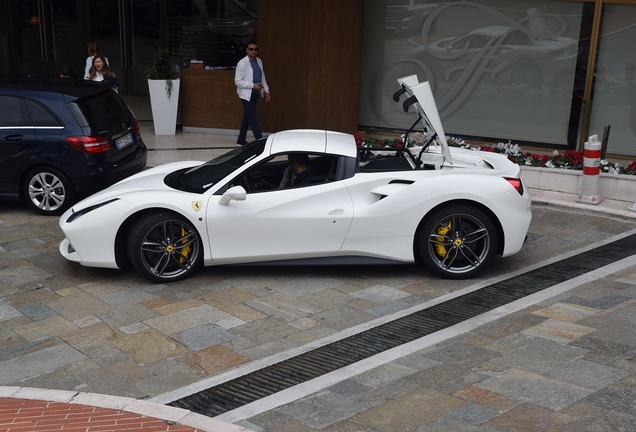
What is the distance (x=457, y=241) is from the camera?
26.9 ft

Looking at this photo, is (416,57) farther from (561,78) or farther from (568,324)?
(568,324)

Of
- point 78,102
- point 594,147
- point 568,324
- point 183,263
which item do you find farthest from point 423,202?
point 78,102

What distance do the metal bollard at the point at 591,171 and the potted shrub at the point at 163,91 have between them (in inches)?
312

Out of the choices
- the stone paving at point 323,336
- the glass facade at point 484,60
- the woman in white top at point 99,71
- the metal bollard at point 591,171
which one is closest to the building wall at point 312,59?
the glass facade at point 484,60

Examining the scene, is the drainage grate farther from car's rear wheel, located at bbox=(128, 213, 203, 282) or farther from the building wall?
the building wall

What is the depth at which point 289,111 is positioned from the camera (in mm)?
15164

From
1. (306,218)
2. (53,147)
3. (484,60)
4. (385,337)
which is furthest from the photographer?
(484,60)

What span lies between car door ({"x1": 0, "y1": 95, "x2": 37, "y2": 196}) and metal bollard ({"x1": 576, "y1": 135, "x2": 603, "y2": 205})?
7257mm

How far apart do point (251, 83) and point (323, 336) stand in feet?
26.1

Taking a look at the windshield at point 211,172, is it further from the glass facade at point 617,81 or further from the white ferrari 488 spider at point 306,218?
the glass facade at point 617,81

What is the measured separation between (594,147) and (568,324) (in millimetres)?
4560

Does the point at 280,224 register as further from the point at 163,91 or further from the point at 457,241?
the point at 163,91

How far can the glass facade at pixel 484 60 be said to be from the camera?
44.8 feet

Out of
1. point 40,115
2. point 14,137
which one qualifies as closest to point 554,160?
point 40,115
